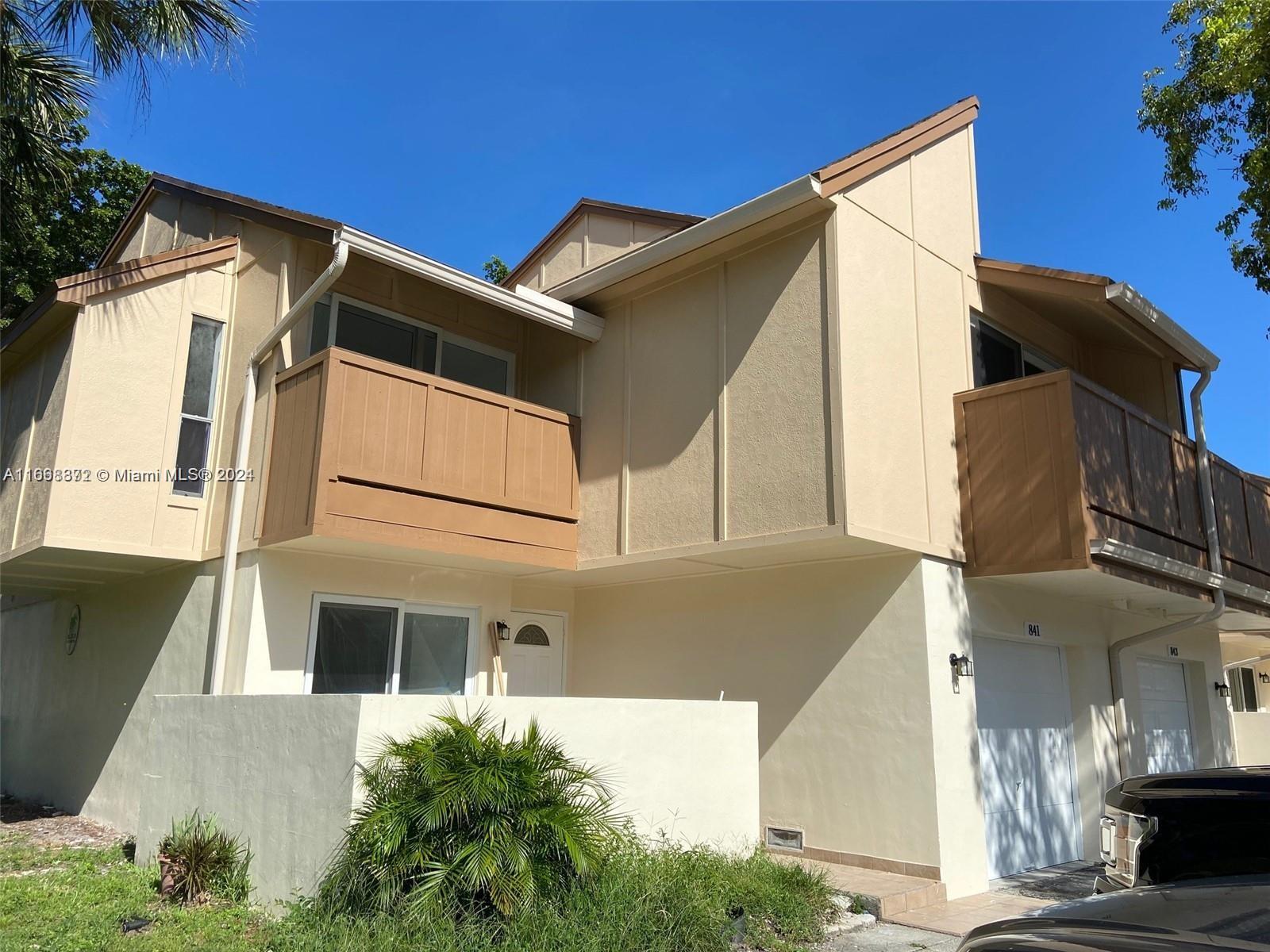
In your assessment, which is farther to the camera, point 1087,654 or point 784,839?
point 1087,654

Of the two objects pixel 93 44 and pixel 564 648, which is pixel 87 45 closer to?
pixel 93 44

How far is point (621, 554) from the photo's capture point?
10.8 metres

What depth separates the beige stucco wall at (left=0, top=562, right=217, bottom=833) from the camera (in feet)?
35.7

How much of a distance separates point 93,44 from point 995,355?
11.8 metres

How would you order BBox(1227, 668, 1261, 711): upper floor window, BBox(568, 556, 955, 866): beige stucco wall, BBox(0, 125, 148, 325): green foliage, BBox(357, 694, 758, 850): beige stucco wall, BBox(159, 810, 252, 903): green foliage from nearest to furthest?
BBox(357, 694, 758, 850): beige stucco wall < BBox(159, 810, 252, 903): green foliage < BBox(568, 556, 955, 866): beige stucco wall < BBox(0, 125, 148, 325): green foliage < BBox(1227, 668, 1261, 711): upper floor window

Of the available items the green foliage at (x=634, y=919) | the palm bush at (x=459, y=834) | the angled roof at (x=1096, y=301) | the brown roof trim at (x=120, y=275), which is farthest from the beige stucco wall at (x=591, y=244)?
the green foliage at (x=634, y=919)

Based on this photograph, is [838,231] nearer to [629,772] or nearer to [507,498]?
[507,498]

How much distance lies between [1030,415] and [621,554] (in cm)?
481

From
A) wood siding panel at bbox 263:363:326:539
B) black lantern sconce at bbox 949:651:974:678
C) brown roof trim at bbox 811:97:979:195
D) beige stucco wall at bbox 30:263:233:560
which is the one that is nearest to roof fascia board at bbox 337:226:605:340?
wood siding panel at bbox 263:363:326:539

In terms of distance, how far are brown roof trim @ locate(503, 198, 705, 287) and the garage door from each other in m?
7.46

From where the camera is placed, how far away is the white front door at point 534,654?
11.9 metres

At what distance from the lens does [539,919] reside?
5.86m

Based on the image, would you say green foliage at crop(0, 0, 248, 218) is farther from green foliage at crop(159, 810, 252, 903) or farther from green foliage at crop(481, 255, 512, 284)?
green foliage at crop(481, 255, 512, 284)

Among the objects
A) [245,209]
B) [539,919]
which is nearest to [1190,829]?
[539,919]
